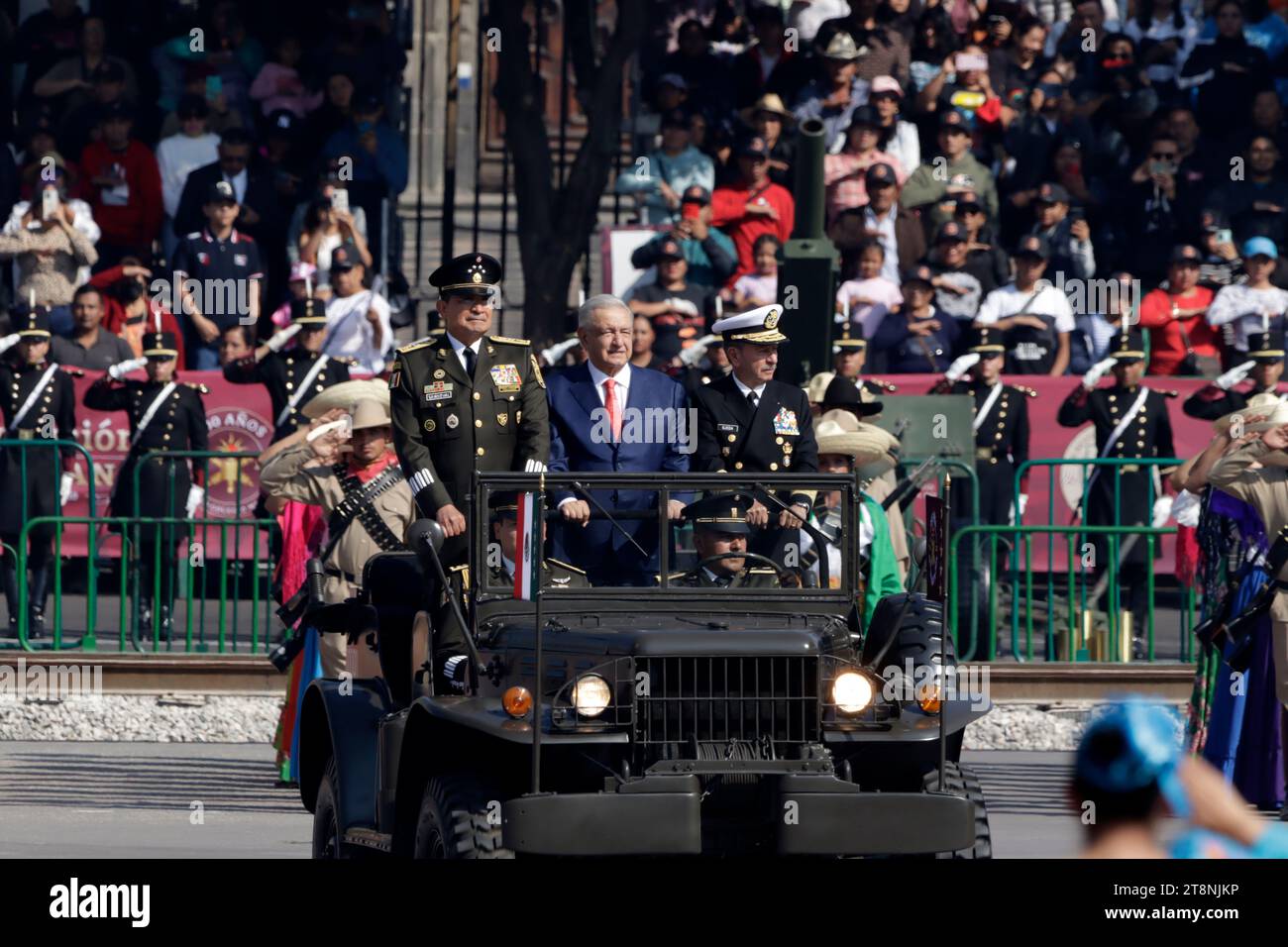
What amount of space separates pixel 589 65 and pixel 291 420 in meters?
4.71

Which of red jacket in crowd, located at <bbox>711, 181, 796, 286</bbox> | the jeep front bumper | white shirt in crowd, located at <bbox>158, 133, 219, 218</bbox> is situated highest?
white shirt in crowd, located at <bbox>158, 133, 219, 218</bbox>


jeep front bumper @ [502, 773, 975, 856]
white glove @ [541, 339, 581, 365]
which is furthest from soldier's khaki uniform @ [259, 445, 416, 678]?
white glove @ [541, 339, 581, 365]

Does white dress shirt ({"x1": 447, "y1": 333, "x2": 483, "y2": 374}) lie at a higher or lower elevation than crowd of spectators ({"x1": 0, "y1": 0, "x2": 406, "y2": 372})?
lower

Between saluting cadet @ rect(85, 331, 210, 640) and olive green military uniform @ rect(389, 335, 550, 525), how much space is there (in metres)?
4.57

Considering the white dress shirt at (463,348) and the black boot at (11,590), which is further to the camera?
the black boot at (11,590)

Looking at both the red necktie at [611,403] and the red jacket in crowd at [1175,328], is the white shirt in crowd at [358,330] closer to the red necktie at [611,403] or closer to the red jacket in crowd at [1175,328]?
the red jacket in crowd at [1175,328]

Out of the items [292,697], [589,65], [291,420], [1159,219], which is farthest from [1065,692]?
[589,65]

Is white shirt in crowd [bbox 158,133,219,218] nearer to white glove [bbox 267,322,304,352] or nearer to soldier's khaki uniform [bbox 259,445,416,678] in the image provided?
white glove [bbox 267,322,304,352]

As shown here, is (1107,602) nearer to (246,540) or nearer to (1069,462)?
(1069,462)

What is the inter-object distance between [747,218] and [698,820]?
456 inches

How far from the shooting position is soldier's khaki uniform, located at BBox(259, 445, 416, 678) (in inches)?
469

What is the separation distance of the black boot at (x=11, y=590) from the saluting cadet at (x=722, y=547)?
6592mm

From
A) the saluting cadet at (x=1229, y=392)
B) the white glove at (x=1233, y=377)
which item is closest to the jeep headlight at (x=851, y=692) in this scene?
the saluting cadet at (x=1229, y=392)

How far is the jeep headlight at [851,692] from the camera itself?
7883 mm
